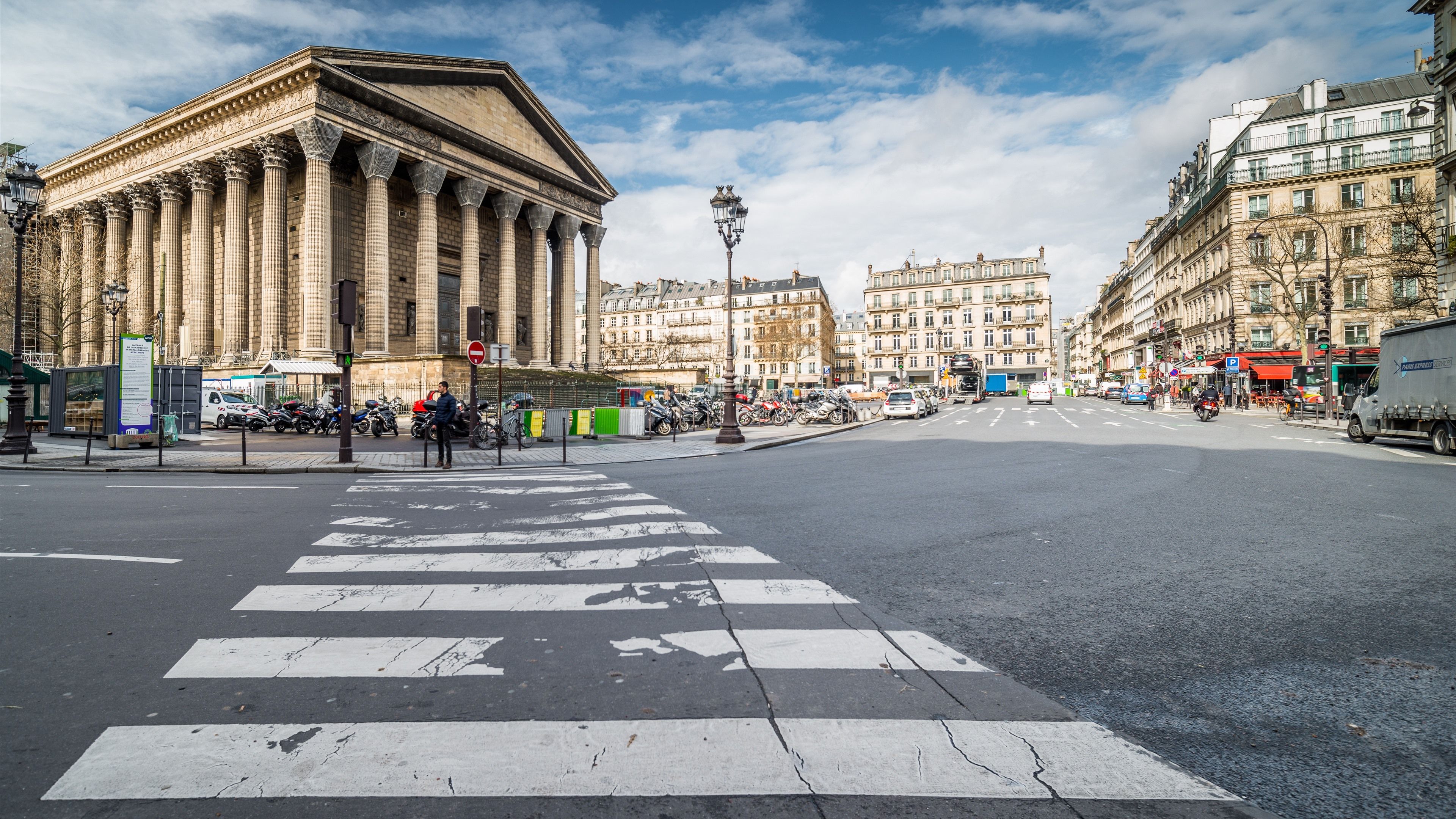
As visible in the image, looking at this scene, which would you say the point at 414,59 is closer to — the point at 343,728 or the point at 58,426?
the point at 58,426

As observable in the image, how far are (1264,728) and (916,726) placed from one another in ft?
4.63

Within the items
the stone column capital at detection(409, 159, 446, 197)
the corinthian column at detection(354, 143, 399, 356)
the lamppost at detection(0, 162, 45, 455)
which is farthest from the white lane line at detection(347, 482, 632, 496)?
the stone column capital at detection(409, 159, 446, 197)

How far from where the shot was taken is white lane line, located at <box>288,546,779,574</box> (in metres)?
5.34

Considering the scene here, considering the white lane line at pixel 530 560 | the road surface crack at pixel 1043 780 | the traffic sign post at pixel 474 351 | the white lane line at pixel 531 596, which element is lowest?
the road surface crack at pixel 1043 780

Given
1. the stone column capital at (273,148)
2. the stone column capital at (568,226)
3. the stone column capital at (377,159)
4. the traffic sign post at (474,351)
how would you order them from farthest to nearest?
1. the stone column capital at (568,226)
2. the stone column capital at (377,159)
3. the stone column capital at (273,148)
4. the traffic sign post at (474,351)

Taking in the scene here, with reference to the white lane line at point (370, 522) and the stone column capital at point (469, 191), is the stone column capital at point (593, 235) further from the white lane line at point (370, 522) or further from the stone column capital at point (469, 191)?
the white lane line at point (370, 522)

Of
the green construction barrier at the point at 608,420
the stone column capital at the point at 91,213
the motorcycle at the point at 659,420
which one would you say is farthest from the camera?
the stone column capital at the point at 91,213

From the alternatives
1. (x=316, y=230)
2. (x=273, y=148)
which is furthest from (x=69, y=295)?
(x=316, y=230)

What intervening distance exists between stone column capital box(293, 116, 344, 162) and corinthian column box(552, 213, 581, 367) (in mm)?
15694

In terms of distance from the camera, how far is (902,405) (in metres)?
37.2

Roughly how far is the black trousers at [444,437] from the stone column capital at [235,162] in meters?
27.2

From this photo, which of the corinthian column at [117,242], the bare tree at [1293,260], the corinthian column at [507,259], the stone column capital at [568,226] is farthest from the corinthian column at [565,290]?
the bare tree at [1293,260]

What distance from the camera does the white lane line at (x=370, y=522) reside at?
7.15 m

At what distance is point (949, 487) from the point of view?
9.82 m
